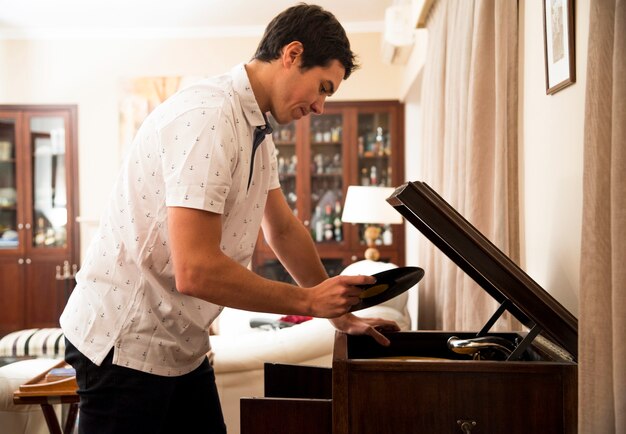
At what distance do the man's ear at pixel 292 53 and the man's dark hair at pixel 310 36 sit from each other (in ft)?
0.04

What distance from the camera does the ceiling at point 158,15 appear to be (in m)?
5.39

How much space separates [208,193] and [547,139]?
108 centimetres

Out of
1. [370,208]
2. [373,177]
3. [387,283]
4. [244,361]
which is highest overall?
[373,177]

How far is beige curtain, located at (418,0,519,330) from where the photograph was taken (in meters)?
2.04

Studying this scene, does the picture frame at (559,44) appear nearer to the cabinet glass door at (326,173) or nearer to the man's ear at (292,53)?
the man's ear at (292,53)

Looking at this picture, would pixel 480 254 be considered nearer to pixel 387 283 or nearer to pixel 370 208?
pixel 387 283

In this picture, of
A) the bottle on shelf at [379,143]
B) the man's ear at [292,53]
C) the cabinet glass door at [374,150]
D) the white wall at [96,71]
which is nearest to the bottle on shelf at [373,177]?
the cabinet glass door at [374,150]

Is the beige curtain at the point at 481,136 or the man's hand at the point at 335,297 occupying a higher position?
the beige curtain at the point at 481,136

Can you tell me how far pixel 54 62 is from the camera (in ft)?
20.2

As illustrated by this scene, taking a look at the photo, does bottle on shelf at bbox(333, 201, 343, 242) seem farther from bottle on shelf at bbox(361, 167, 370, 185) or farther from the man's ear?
the man's ear

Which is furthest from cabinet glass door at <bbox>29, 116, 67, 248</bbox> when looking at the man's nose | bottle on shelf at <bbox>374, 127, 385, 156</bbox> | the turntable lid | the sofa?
the turntable lid

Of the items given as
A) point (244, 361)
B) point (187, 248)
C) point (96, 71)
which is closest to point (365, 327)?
point (187, 248)

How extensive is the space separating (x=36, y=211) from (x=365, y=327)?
5396mm

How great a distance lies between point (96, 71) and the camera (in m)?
6.15
